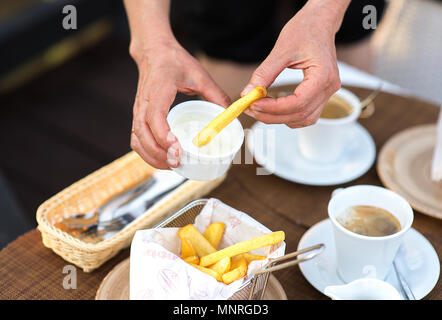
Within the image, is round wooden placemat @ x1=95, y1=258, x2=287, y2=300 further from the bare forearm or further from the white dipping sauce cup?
the bare forearm

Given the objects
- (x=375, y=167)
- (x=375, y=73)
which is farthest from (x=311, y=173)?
(x=375, y=73)

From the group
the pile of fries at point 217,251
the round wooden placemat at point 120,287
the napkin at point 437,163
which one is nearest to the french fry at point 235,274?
the pile of fries at point 217,251

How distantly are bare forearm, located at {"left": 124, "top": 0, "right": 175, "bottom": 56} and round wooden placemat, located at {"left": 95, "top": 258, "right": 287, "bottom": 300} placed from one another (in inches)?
17.2

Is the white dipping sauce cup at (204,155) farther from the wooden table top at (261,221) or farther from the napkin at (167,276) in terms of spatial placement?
the wooden table top at (261,221)

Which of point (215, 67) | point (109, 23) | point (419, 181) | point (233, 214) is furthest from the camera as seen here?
point (109, 23)

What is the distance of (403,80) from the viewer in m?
2.23

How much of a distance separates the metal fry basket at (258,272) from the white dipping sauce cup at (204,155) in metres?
0.06

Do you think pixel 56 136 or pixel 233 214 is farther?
pixel 56 136

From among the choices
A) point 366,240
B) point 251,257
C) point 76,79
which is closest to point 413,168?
point 366,240

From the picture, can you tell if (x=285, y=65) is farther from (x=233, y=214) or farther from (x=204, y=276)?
(x=204, y=276)

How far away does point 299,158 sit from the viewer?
1.22 meters
